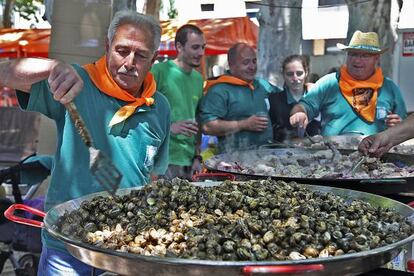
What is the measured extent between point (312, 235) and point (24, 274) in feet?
11.1

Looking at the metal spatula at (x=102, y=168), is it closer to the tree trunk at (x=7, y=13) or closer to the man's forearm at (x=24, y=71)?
the man's forearm at (x=24, y=71)

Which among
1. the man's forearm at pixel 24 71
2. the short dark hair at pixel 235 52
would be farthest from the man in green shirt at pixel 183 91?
the man's forearm at pixel 24 71

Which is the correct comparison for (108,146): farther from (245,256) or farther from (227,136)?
(227,136)

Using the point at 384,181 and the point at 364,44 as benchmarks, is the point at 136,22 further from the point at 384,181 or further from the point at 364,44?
the point at 364,44

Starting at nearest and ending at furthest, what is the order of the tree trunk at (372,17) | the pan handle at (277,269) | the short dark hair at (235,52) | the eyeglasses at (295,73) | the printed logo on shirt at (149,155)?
the pan handle at (277,269), the printed logo on shirt at (149,155), the short dark hair at (235,52), the eyeglasses at (295,73), the tree trunk at (372,17)

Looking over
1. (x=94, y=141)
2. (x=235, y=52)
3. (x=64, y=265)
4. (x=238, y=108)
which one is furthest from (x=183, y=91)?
(x=64, y=265)

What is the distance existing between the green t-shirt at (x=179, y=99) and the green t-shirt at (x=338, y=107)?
1017 mm

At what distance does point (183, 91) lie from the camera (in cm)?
541

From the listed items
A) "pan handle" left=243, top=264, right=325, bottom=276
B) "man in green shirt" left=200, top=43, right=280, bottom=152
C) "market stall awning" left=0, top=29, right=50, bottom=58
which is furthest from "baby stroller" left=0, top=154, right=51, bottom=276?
"market stall awning" left=0, top=29, right=50, bottom=58

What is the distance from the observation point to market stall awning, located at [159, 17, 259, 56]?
38.0 feet

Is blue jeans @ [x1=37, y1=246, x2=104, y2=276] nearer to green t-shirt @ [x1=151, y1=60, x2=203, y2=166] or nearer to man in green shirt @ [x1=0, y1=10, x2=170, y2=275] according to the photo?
man in green shirt @ [x1=0, y1=10, x2=170, y2=275]

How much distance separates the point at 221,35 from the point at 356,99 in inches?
279

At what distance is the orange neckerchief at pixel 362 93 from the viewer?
16.0ft

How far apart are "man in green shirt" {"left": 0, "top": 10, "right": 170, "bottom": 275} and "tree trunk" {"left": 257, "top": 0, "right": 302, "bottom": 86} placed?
505 centimetres
